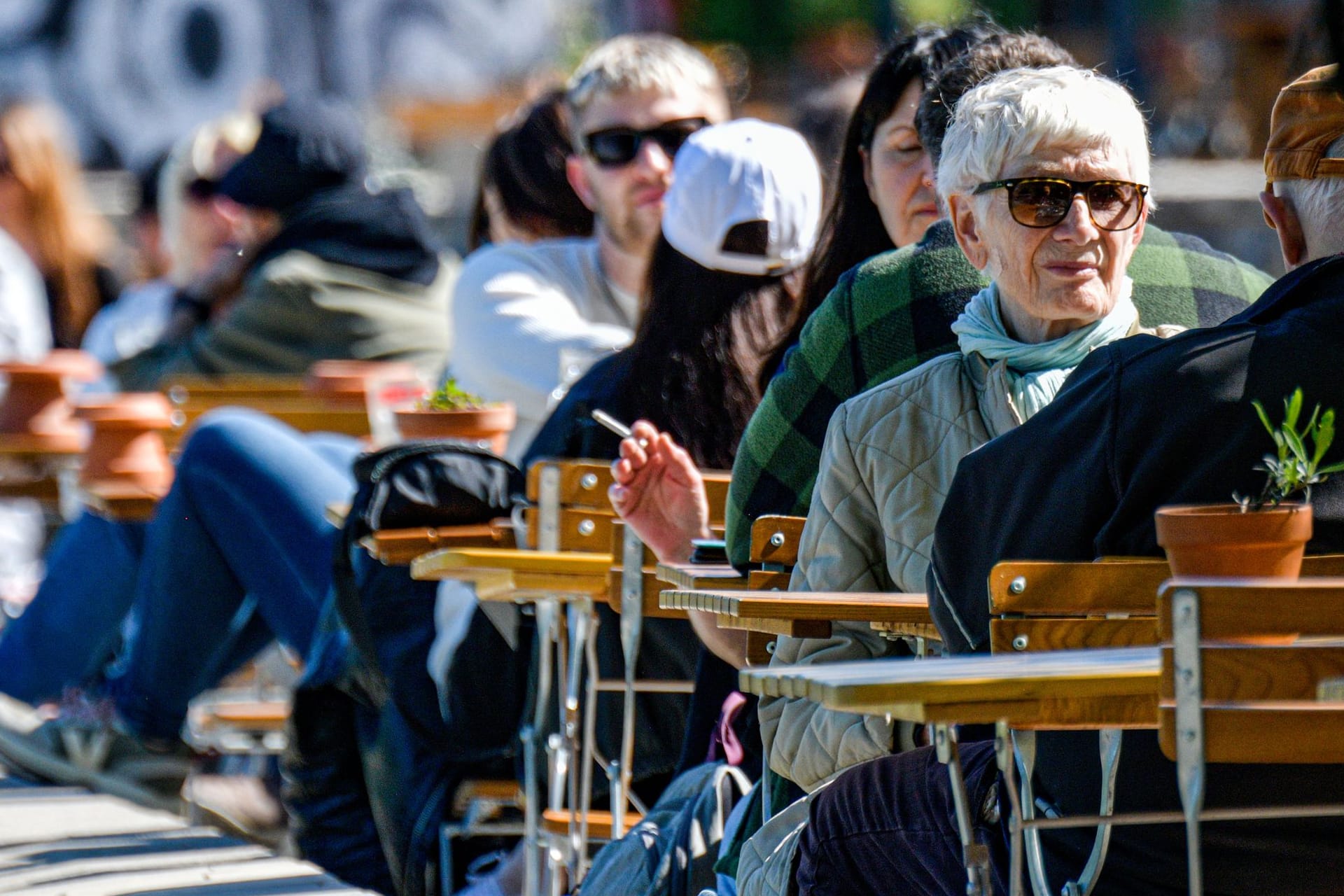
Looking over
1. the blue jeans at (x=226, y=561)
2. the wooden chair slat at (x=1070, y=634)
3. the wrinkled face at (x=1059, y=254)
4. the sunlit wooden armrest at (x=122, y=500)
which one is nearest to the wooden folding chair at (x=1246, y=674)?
the wooden chair slat at (x=1070, y=634)

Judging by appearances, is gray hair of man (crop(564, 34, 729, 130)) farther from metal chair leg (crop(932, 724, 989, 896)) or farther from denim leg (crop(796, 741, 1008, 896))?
metal chair leg (crop(932, 724, 989, 896))

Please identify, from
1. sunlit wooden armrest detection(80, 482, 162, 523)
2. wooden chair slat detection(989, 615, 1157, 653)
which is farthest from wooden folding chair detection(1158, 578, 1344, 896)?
sunlit wooden armrest detection(80, 482, 162, 523)

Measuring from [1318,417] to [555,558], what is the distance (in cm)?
134

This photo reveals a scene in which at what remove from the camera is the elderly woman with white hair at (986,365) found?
8.18 feet

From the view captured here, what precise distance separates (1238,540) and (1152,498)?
0.20 meters

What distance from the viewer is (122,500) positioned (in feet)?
16.5

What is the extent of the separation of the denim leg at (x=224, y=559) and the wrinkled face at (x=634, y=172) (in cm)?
83

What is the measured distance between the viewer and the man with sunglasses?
14.9ft

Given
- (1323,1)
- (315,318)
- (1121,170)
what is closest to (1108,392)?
(1323,1)

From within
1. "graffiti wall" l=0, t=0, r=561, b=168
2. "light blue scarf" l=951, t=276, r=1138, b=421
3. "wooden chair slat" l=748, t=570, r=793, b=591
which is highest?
"graffiti wall" l=0, t=0, r=561, b=168

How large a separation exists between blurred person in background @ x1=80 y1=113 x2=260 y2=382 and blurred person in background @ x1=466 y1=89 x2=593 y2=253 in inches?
71.8

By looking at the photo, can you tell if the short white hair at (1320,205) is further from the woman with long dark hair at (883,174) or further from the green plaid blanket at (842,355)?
the woman with long dark hair at (883,174)

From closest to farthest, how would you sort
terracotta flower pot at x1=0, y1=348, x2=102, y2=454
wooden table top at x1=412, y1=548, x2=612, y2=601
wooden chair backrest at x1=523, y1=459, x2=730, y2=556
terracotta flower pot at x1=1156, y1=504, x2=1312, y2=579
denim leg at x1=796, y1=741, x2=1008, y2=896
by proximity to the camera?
terracotta flower pot at x1=1156, y1=504, x2=1312, y2=579 → denim leg at x1=796, y1=741, x2=1008, y2=896 → wooden table top at x1=412, y1=548, x2=612, y2=601 → wooden chair backrest at x1=523, y1=459, x2=730, y2=556 → terracotta flower pot at x1=0, y1=348, x2=102, y2=454

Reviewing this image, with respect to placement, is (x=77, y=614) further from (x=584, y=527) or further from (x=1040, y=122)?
(x=1040, y=122)
